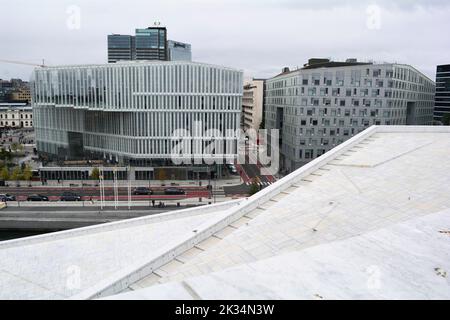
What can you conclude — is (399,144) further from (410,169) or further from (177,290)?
(177,290)

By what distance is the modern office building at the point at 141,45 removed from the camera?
596 ft

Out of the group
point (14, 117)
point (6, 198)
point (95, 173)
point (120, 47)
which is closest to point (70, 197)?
point (6, 198)

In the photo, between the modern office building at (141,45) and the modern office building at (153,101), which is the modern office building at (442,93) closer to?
the modern office building at (153,101)

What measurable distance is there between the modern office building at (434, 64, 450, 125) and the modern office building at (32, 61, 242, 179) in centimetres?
6832

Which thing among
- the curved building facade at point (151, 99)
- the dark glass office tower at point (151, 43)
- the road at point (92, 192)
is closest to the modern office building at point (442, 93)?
the curved building facade at point (151, 99)

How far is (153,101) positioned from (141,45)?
137987 mm

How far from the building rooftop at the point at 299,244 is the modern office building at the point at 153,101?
3398cm

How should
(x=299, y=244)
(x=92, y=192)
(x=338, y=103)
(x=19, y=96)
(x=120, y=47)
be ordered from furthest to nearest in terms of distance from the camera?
(x=19, y=96) → (x=120, y=47) → (x=338, y=103) → (x=92, y=192) → (x=299, y=244)

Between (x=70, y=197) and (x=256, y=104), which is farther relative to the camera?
(x=256, y=104)

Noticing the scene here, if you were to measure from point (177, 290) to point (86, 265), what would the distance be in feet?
47.5

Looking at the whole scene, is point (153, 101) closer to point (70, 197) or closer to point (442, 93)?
point (70, 197)

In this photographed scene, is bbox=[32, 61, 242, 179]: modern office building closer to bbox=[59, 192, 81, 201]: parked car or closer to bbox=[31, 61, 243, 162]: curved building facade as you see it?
bbox=[31, 61, 243, 162]: curved building facade

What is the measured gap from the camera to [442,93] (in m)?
98.9

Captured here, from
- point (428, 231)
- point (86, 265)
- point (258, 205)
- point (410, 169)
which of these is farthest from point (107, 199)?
point (428, 231)
